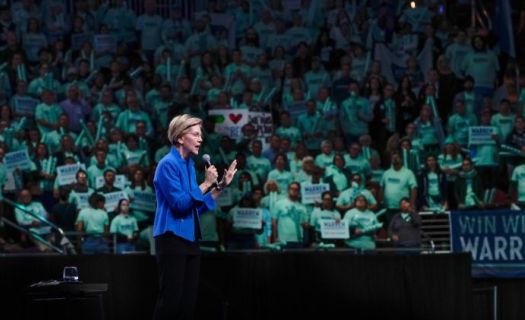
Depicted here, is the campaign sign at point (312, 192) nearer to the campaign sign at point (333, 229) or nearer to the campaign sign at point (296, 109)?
the campaign sign at point (333, 229)

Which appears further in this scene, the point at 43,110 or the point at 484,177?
the point at 43,110

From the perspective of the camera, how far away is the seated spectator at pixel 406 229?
1738cm

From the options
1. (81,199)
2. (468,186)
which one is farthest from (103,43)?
(468,186)

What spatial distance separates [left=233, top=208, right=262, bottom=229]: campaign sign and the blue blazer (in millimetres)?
9216

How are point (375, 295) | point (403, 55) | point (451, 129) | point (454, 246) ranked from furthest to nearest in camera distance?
point (403, 55)
point (451, 129)
point (454, 246)
point (375, 295)

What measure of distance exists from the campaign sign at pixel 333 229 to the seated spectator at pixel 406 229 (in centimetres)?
64

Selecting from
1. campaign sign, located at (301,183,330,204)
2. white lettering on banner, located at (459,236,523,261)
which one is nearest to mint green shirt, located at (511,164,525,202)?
campaign sign, located at (301,183,330,204)

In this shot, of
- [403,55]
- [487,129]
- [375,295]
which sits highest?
[403,55]

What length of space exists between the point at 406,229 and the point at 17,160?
6.31 meters

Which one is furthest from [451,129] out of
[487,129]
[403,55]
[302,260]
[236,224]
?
[302,260]

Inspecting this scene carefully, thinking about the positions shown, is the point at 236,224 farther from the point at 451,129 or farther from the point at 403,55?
the point at 403,55

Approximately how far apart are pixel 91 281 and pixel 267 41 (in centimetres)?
1122

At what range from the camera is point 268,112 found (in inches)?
875

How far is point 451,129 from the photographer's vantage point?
68.6 ft
